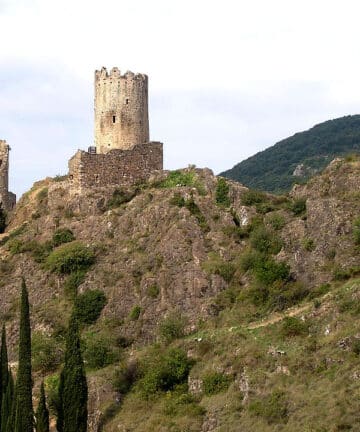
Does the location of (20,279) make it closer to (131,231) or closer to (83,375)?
(131,231)

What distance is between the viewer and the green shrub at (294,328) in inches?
1722

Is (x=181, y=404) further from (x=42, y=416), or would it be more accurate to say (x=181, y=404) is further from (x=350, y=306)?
(x=350, y=306)

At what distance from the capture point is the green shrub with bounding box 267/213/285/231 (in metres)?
52.1

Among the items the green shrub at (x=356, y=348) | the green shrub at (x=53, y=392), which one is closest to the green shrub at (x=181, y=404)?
the green shrub at (x=53, y=392)

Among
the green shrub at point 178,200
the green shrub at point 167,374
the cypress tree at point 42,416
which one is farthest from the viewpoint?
the green shrub at point 178,200

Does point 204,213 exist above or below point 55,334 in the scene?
above

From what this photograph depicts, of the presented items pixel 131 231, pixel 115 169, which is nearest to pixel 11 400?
pixel 131 231

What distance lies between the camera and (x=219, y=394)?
42.5 metres

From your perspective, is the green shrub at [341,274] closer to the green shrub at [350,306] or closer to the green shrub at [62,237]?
the green shrub at [350,306]

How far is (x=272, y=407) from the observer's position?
39.5m

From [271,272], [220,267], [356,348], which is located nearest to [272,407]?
[356,348]

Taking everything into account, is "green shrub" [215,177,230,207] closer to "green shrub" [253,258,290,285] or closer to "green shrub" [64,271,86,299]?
"green shrub" [253,258,290,285]

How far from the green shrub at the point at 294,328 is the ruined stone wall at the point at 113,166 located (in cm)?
1891

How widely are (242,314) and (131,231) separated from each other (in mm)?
10129
